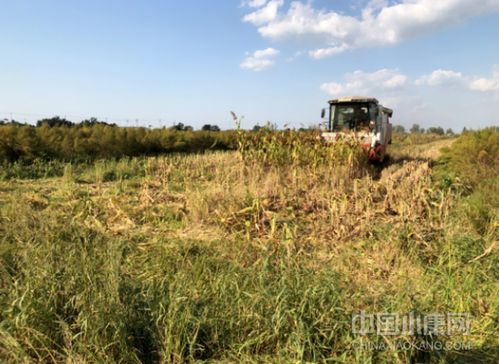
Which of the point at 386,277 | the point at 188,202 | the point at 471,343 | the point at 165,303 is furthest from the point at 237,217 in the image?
the point at 471,343

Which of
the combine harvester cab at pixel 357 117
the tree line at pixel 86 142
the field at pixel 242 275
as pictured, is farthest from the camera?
the tree line at pixel 86 142

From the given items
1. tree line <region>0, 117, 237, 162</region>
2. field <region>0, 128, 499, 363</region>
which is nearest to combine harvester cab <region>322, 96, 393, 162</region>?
tree line <region>0, 117, 237, 162</region>

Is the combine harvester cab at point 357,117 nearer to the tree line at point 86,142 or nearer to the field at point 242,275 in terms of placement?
the tree line at point 86,142

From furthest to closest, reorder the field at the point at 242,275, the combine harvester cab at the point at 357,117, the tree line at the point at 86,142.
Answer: the tree line at the point at 86,142
the combine harvester cab at the point at 357,117
the field at the point at 242,275

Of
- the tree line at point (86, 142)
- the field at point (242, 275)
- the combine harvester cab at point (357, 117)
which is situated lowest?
the field at point (242, 275)

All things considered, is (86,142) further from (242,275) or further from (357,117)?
(242,275)

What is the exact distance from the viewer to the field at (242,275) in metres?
2.22

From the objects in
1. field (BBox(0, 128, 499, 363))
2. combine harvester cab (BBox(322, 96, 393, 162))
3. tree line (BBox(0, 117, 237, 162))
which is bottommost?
field (BBox(0, 128, 499, 363))

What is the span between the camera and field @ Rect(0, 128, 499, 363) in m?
2.22

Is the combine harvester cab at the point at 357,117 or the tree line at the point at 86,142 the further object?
the tree line at the point at 86,142

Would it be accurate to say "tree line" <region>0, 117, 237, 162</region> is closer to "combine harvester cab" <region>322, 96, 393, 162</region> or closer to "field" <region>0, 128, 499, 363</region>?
"combine harvester cab" <region>322, 96, 393, 162</region>

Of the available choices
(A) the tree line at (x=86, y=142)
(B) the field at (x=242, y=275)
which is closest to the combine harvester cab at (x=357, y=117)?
(A) the tree line at (x=86, y=142)

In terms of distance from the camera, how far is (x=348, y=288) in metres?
2.82

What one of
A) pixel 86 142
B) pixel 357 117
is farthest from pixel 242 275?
pixel 86 142
